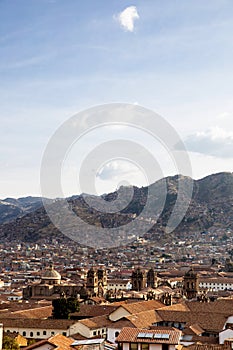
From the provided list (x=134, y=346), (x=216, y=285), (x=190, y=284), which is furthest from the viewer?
(x=216, y=285)

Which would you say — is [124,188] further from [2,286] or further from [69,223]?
[2,286]

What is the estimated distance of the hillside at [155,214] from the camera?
506 ft

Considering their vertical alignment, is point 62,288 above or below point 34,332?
above

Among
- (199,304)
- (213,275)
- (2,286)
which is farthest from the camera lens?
(213,275)

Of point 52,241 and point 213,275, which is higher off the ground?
point 52,241

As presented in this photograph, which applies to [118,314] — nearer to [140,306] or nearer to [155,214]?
[140,306]

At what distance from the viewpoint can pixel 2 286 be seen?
72.6 metres

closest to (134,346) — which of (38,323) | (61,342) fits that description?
(61,342)

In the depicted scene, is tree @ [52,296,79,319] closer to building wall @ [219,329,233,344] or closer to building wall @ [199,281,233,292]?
building wall @ [219,329,233,344]

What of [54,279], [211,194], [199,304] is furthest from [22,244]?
[199,304]

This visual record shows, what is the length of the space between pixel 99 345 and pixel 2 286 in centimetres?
5221

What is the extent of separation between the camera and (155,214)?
554ft

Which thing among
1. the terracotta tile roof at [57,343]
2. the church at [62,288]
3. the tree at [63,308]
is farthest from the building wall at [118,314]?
the church at [62,288]

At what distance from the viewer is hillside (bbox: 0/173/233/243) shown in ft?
506
